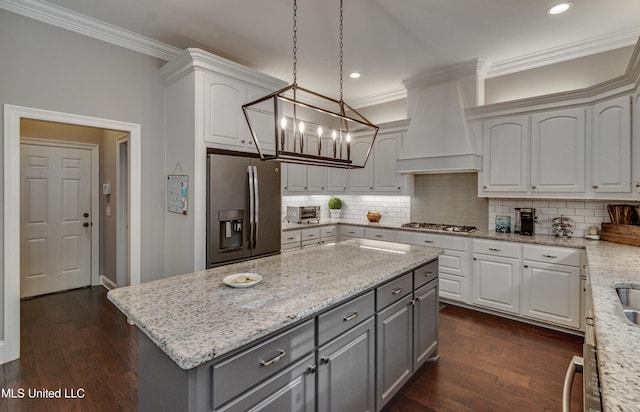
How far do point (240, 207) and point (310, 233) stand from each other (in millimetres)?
1598

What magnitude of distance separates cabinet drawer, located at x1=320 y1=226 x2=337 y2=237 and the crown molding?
295cm

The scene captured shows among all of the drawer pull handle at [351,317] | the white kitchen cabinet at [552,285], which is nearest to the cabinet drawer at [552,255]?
the white kitchen cabinet at [552,285]

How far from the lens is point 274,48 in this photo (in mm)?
3371

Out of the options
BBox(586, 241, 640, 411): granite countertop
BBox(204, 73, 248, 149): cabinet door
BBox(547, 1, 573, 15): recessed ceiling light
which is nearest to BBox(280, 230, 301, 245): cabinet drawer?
BBox(204, 73, 248, 149): cabinet door

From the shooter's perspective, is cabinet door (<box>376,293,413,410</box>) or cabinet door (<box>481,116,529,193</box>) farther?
cabinet door (<box>481,116,529,193</box>)

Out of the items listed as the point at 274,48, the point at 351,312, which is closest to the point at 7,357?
the point at 351,312

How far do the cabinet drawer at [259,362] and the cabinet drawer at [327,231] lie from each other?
3376 mm

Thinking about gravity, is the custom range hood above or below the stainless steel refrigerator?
above

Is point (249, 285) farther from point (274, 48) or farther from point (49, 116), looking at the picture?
point (274, 48)

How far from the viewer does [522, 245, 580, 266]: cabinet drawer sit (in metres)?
3.01

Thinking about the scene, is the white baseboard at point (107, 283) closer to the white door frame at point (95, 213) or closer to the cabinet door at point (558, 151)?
the white door frame at point (95, 213)

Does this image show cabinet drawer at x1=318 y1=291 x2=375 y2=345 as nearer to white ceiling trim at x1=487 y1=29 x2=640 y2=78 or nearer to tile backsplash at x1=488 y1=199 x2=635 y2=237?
tile backsplash at x1=488 y1=199 x2=635 y2=237

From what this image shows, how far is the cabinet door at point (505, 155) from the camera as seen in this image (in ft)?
11.5

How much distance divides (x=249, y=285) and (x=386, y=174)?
3574 millimetres
